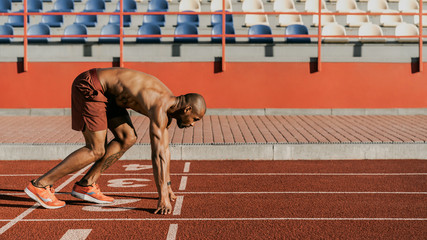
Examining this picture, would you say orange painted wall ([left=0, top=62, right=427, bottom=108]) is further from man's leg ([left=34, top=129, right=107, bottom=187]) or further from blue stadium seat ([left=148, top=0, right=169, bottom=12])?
man's leg ([left=34, top=129, right=107, bottom=187])

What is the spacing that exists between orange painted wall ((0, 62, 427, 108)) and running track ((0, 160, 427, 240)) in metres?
5.42

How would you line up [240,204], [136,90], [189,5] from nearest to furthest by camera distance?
[136,90], [240,204], [189,5]

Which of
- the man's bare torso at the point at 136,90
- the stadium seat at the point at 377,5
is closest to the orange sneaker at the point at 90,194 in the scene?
the man's bare torso at the point at 136,90

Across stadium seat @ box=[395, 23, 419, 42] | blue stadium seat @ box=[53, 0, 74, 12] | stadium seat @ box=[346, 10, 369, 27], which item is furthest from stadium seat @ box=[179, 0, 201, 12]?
stadium seat @ box=[395, 23, 419, 42]

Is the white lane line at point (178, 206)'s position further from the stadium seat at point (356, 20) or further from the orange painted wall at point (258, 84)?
the stadium seat at point (356, 20)

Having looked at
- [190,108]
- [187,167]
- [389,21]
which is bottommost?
[187,167]

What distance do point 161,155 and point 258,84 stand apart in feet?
28.8

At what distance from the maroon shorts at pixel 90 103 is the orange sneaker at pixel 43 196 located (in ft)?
2.30

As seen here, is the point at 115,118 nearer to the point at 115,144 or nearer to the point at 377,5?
the point at 115,144

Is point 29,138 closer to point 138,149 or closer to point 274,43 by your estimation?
point 138,149

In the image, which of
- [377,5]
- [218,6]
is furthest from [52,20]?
[377,5]

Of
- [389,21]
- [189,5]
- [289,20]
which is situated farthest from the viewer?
[389,21]

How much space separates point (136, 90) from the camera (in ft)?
19.1

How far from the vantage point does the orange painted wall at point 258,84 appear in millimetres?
14281
